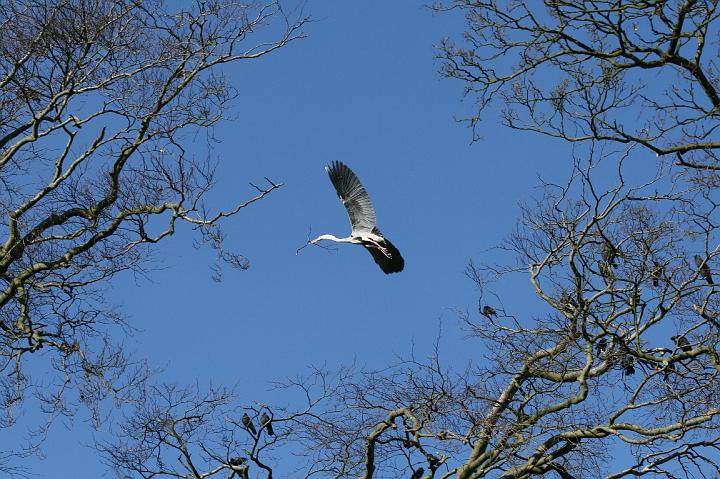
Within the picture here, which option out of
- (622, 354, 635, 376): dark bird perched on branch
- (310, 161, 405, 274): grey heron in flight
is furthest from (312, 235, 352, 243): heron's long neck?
(622, 354, 635, 376): dark bird perched on branch

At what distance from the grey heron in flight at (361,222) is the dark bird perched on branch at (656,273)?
3.11m

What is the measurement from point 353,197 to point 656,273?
3813 mm

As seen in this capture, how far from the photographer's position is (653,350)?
11.1 meters

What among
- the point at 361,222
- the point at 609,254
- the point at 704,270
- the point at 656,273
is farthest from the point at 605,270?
the point at 361,222

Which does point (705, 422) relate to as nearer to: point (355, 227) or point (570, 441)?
point (570, 441)

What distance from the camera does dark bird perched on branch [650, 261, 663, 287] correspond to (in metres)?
10.7

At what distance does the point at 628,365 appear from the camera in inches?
430

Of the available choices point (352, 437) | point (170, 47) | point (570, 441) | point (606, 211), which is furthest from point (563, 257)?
point (170, 47)

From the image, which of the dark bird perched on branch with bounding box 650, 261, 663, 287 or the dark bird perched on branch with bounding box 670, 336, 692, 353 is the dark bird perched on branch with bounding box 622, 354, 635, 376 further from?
the dark bird perched on branch with bounding box 650, 261, 663, 287

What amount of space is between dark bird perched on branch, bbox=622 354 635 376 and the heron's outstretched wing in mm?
3381

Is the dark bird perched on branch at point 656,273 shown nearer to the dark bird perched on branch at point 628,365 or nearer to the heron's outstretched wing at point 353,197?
the dark bird perched on branch at point 628,365

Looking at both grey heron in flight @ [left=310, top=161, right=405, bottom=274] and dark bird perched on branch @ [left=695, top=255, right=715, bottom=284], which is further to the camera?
grey heron in flight @ [left=310, top=161, right=405, bottom=274]

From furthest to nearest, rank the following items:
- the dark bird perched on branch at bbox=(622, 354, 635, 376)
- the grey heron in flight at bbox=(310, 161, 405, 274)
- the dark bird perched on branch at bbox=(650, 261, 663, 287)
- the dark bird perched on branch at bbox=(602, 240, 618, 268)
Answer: the grey heron in flight at bbox=(310, 161, 405, 274), the dark bird perched on branch at bbox=(602, 240, 618, 268), the dark bird perched on branch at bbox=(622, 354, 635, 376), the dark bird perched on branch at bbox=(650, 261, 663, 287)

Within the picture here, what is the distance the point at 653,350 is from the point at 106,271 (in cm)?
562
